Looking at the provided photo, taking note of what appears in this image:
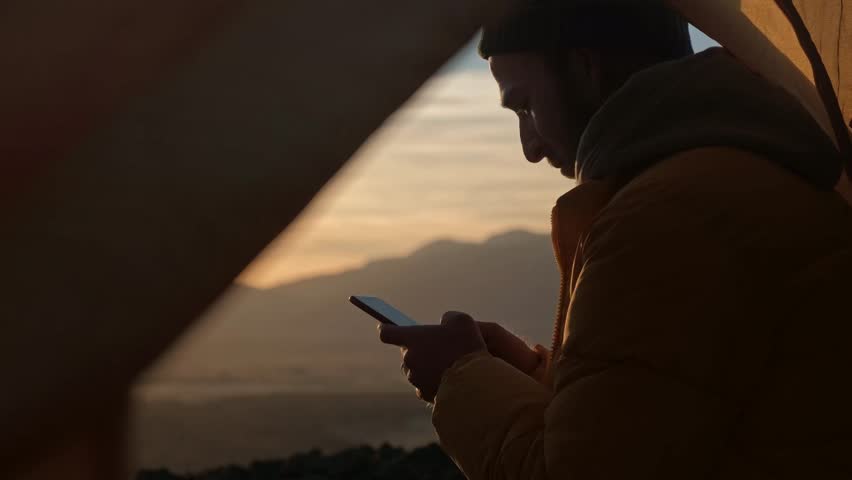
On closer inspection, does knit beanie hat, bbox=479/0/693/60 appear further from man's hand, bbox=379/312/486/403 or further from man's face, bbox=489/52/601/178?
man's hand, bbox=379/312/486/403

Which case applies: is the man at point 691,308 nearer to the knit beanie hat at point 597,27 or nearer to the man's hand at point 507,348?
the knit beanie hat at point 597,27

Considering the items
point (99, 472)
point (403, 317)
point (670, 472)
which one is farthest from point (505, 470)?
point (99, 472)

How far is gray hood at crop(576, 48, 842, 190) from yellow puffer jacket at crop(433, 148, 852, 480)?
0.03 meters

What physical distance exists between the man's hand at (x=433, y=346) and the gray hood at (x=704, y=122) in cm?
21

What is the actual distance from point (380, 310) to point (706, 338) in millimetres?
506

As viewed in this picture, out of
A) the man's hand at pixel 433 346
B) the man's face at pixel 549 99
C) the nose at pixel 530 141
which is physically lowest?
the man's hand at pixel 433 346

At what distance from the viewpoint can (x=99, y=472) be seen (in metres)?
0.34

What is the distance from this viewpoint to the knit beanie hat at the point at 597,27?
1015 mm

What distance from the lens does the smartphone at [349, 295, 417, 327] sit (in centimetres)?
114

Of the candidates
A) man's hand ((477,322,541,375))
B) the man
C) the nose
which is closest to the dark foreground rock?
man's hand ((477,322,541,375))

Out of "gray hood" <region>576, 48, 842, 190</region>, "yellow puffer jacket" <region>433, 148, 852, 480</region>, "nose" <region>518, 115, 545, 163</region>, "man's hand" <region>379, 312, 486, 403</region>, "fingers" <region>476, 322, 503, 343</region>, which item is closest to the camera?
"yellow puffer jacket" <region>433, 148, 852, 480</region>

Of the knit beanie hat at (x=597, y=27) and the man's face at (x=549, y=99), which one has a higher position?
the knit beanie hat at (x=597, y=27)

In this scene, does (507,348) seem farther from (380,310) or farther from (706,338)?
(706,338)

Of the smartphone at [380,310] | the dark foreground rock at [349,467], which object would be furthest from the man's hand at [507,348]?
the dark foreground rock at [349,467]
